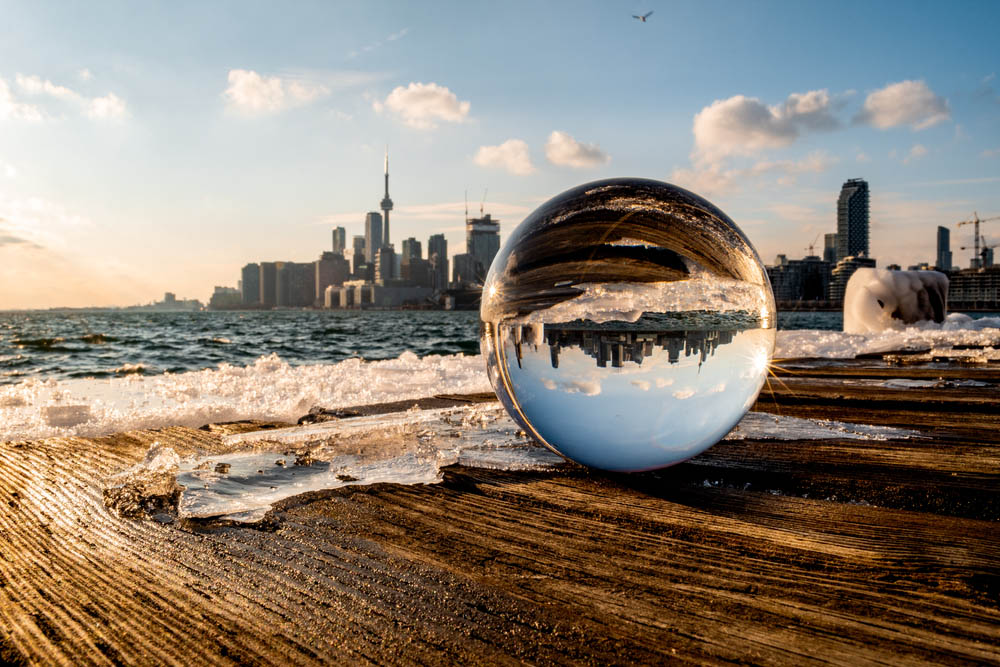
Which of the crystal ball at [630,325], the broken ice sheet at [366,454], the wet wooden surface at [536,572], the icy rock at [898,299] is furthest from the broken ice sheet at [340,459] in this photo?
the icy rock at [898,299]

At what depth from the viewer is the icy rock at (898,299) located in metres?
12.0

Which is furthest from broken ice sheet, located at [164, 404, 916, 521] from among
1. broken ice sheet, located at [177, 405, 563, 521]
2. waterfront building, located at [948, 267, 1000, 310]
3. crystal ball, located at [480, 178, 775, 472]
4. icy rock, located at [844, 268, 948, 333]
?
waterfront building, located at [948, 267, 1000, 310]

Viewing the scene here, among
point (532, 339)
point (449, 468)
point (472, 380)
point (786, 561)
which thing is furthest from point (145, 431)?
point (786, 561)

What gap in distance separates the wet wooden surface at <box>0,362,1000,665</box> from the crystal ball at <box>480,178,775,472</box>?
0.69 feet

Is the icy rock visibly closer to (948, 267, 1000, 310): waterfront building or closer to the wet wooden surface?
the wet wooden surface

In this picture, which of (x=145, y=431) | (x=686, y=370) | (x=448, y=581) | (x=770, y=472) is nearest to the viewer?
(x=448, y=581)

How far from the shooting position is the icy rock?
39.4ft

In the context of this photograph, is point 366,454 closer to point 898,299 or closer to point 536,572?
point 536,572

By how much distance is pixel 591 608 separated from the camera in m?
1.11

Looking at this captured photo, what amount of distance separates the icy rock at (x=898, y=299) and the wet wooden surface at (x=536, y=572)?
11.9 m

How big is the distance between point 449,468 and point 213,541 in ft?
2.56

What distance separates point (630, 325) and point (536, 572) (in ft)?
2.45

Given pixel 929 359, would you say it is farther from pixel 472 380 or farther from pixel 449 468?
pixel 449 468

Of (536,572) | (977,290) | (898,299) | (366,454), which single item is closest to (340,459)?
(366,454)
